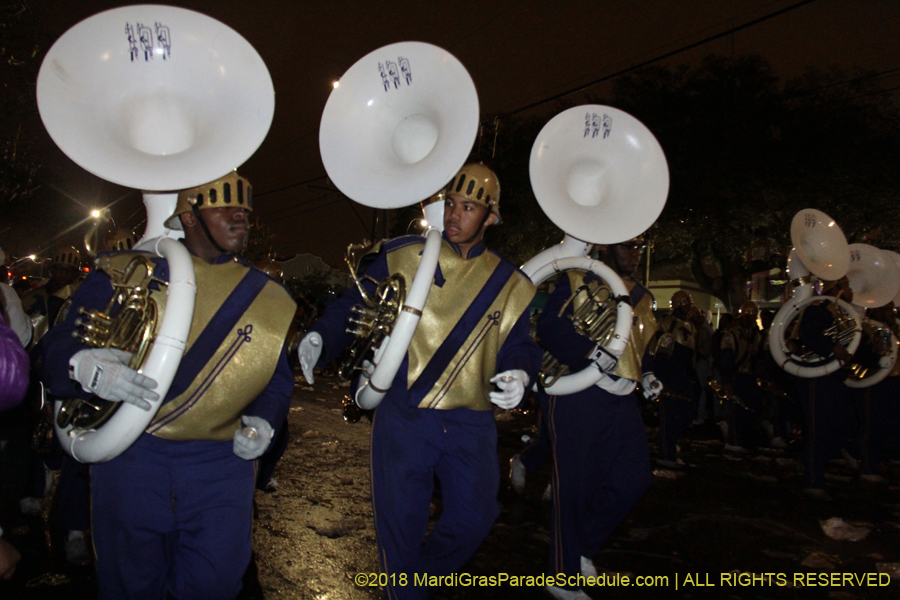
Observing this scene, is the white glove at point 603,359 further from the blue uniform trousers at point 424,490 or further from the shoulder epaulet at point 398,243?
the shoulder epaulet at point 398,243

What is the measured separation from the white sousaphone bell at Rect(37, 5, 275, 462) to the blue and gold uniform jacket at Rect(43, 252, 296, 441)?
0.21 meters

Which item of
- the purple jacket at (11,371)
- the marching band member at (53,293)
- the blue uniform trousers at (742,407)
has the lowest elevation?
the blue uniform trousers at (742,407)

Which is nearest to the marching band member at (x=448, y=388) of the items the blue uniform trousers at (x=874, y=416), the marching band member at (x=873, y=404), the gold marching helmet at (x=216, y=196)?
the gold marching helmet at (x=216, y=196)

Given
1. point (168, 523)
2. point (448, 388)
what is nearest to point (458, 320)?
point (448, 388)

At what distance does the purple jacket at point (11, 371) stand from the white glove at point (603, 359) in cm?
308

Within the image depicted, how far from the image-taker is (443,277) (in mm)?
3633

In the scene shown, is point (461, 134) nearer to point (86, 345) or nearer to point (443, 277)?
point (443, 277)

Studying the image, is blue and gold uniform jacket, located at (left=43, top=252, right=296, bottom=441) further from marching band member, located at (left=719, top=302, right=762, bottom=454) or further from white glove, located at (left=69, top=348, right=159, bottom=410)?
marching band member, located at (left=719, top=302, right=762, bottom=454)

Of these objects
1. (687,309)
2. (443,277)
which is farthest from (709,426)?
(443,277)

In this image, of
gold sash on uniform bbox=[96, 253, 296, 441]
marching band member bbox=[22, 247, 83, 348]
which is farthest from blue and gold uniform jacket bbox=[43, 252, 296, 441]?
marching band member bbox=[22, 247, 83, 348]

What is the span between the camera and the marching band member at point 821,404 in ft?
22.2

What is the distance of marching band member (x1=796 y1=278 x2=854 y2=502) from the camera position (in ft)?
22.2

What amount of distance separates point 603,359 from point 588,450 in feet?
1.90

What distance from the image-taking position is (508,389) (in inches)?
128
